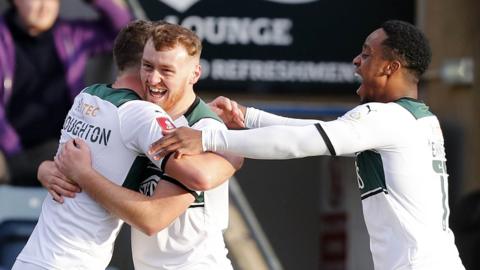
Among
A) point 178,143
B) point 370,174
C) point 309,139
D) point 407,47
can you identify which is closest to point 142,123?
point 178,143

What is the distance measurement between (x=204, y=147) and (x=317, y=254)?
663 centimetres

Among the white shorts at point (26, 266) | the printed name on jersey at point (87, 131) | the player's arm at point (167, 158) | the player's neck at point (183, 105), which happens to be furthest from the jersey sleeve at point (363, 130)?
the white shorts at point (26, 266)

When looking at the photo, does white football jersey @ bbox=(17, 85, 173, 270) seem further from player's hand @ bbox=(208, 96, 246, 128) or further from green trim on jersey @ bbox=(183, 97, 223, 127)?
player's hand @ bbox=(208, 96, 246, 128)

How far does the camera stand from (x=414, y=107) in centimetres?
510

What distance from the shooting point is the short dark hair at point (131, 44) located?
16.8 feet

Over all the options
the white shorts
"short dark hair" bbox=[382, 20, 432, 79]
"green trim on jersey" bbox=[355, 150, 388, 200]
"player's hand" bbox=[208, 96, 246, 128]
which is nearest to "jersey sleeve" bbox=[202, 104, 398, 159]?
"green trim on jersey" bbox=[355, 150, 388, 200]

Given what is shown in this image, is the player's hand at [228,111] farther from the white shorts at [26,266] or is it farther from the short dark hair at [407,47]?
the white shorts at [26,266]

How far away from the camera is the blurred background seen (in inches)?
378

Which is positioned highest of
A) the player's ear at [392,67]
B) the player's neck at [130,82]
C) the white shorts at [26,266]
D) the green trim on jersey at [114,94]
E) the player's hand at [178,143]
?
the player's ear at [392,67]

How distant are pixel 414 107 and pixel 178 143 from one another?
1.14 meters

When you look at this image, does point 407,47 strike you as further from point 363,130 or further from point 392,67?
point 363,130

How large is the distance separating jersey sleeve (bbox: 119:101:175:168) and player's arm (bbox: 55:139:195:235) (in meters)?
0.15

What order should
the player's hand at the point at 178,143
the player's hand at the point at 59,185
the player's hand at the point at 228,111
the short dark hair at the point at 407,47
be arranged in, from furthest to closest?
1. the player's hand at the point at 228,111
2. the short dark hair at the point at 407,47
3. the player's hand at the point at 59,185
4. the player's hand at the point at 178,143

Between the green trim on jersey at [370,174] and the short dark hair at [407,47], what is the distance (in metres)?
0.47
